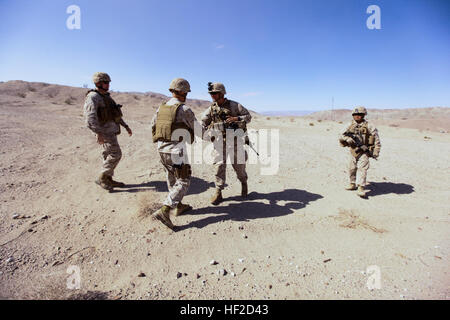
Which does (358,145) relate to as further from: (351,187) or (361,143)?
(351,187)

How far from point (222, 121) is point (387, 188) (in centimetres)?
424

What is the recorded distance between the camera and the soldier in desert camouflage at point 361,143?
454 centimetres

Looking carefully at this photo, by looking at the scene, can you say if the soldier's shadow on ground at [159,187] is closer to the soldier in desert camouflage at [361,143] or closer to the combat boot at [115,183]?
the combat boot at [115,183]

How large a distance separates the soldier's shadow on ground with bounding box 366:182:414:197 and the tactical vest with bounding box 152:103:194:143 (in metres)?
4.28

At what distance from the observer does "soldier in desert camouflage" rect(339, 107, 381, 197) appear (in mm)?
4535

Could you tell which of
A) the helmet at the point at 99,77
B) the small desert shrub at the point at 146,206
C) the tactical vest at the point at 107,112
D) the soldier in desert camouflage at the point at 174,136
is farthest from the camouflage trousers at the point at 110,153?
the soldier in desert camouflage at the point at 174,136

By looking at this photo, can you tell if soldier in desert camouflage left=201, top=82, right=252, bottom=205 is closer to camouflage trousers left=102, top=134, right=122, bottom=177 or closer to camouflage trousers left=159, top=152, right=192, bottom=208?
camouflage trousers left=159, top=152, right=192, bottom=208

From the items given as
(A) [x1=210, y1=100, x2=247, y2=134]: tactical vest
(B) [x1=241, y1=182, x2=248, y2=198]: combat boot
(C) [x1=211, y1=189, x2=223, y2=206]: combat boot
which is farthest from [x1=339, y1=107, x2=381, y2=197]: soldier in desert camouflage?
(C) [x1=211, y1=189, x2=223, y2=206]: combat boot

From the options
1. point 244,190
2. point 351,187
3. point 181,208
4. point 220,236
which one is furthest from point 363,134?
point 181,208

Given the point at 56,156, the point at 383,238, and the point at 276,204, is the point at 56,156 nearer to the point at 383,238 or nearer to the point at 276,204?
the point at 276,204

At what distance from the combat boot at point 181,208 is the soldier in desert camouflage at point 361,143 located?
3.53 meters

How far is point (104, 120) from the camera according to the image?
4.16 metres

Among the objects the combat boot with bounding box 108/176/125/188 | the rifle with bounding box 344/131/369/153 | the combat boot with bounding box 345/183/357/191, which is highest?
the rifle with bounding box 344/131/369/153
